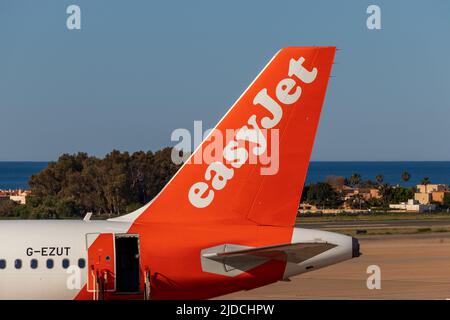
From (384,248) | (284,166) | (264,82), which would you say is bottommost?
(384,248)

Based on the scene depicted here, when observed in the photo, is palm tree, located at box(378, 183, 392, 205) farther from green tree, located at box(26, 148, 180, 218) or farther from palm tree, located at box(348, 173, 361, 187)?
green tree, located at box(26, 148, 180, 218)

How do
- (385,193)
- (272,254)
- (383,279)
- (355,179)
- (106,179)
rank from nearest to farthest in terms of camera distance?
1. (272,254)
2. (383,279)
3. (106,179)
4. (385,193)
5. (355,179)

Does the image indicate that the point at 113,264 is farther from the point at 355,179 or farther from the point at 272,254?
the point at 355,179

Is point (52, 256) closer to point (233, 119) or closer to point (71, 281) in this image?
point (71, 281)

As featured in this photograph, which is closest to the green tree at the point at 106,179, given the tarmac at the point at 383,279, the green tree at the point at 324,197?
the green tree at the point at 324,197

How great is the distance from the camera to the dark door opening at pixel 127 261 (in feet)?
77.8

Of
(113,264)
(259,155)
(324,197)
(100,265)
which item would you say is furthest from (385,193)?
(100,265)

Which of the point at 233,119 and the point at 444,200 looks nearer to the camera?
the point at 233,119

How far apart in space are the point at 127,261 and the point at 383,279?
24515 mm

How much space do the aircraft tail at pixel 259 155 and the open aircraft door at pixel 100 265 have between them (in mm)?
1430

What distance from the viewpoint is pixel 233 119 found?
80.6 feet

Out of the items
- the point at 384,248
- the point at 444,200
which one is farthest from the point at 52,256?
the point at 444,200

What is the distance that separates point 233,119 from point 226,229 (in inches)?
106

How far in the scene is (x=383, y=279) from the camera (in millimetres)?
46250
